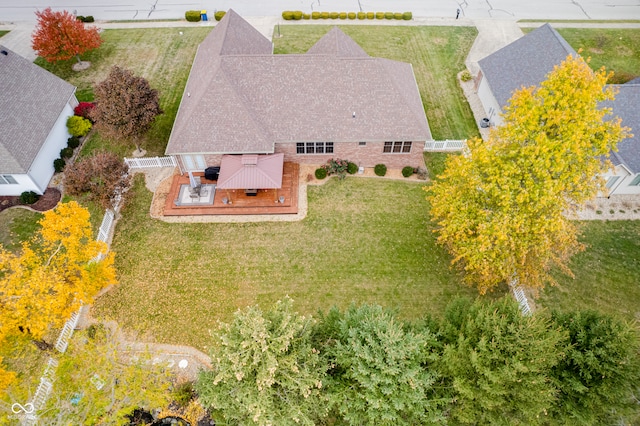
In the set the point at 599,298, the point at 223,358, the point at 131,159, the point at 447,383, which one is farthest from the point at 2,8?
the point at 599,298

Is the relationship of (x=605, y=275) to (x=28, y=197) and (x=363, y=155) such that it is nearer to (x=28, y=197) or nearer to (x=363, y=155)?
(x=363, y=155)

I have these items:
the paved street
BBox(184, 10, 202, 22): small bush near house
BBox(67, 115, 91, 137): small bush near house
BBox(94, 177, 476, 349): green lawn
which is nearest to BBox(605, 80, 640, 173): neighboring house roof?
BBox(94, 177, 476, 349): green lawn

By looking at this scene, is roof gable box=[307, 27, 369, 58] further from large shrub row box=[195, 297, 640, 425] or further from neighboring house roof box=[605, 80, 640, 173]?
large shrub row box=[195, 297, 640, 425]

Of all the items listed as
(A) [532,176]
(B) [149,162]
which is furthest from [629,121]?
(B) [149,162]

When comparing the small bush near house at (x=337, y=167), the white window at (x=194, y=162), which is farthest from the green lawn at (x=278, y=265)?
Result: the white window at (x=194, y=162)

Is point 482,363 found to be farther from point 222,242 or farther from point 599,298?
point 222,242

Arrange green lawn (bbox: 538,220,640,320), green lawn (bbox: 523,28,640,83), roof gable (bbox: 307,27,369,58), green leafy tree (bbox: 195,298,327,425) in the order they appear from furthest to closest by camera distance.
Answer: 1. green lawn (bbox: 523,28,640,83)
2. roof gable (bbox: 307,27,369,58)
3. green lawn (bbox: 538,220,640,320)
4. green leafy tree (bbox: 195,298,327,425)

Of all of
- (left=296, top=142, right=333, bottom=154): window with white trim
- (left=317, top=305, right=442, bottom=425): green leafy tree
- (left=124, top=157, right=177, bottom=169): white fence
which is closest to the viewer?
(left=317, top=305, right=442, bottom=425): green leafy tree

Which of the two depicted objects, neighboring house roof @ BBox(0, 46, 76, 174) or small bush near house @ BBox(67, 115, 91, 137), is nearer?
neighboring house roof @ BBox(0, 46, 76, 174)
